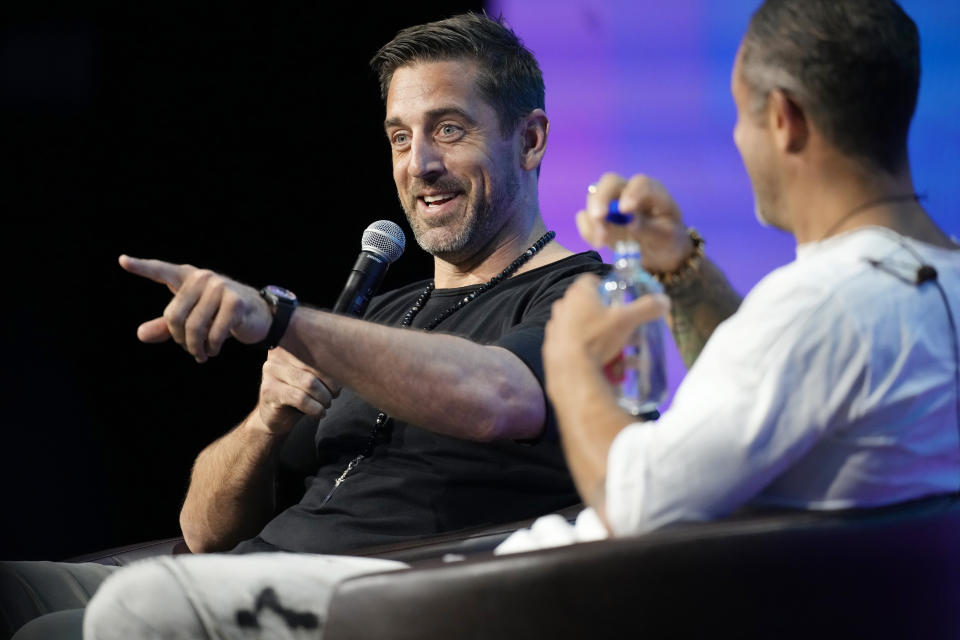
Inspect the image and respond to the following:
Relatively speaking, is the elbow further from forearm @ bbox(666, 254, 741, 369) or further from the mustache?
the mustache

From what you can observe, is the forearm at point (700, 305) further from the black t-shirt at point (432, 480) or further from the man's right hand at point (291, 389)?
the man's right hand at point (291, 389)

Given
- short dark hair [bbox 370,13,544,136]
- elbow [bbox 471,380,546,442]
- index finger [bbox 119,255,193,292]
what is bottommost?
elbow [bbox 471,380,546,442]

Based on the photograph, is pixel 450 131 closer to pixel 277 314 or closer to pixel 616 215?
pixel 277 314

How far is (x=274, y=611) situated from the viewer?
1.27m

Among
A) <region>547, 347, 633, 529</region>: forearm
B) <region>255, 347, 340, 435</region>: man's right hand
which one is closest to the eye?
<region>255, 347, 340, 435</region>: man's right hand

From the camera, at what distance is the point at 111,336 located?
3453mm

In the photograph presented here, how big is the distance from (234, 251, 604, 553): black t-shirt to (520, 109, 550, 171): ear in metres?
0.44

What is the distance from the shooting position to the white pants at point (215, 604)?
4.17ft

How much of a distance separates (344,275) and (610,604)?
2578mm

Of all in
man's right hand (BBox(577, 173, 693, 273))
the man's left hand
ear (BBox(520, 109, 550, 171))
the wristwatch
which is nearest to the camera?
man's right hand (BBox(577, 173, 693, 273))

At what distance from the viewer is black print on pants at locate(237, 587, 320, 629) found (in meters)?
1.27

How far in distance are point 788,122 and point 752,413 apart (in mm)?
350

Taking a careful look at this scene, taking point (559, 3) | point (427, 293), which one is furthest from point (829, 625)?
point (559, 3)

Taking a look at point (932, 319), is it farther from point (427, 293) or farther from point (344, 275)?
point (344, 275)
